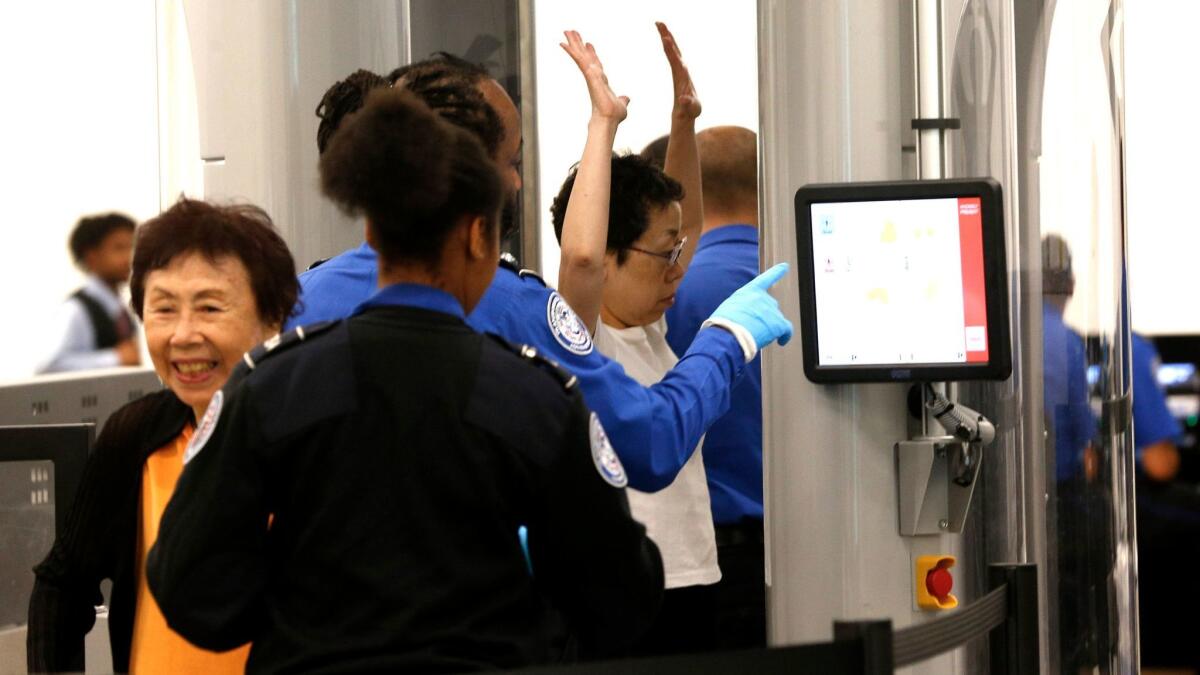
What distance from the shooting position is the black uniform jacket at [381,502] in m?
1.53

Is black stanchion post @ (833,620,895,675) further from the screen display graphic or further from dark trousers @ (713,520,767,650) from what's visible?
dark trousers @ (713,520,767,650)

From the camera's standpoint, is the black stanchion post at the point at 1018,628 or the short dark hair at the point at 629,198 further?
the short dark hair at the point at 629,198

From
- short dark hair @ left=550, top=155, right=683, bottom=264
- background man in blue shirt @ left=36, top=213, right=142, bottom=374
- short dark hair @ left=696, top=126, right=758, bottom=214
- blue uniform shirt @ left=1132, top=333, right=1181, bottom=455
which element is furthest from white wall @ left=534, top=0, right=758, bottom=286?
background man in blue shirt @ left=36, top=213, right=142, bottom=374

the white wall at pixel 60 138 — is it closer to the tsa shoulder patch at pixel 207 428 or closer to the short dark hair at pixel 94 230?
the short dark hair at pixel 94 230

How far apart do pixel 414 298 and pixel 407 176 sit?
0.37ft

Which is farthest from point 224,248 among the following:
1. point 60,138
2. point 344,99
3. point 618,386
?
point 60,138

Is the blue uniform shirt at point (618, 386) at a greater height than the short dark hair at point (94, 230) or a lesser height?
lesser

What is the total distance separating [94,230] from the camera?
6.77 m

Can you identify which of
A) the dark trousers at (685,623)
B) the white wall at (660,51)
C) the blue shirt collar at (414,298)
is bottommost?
the dark trousers at (685,623)

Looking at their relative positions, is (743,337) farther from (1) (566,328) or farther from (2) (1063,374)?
(2) (1063,374)

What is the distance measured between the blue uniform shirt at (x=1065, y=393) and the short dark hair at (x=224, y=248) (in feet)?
4.24

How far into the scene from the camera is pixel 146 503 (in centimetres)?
204

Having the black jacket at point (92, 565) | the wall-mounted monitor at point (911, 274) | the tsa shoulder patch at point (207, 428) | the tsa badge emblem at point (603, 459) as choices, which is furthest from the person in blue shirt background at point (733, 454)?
the tsa shoulder patch at point (207, 428)

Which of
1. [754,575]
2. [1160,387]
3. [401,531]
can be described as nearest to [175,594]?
[401,531]
